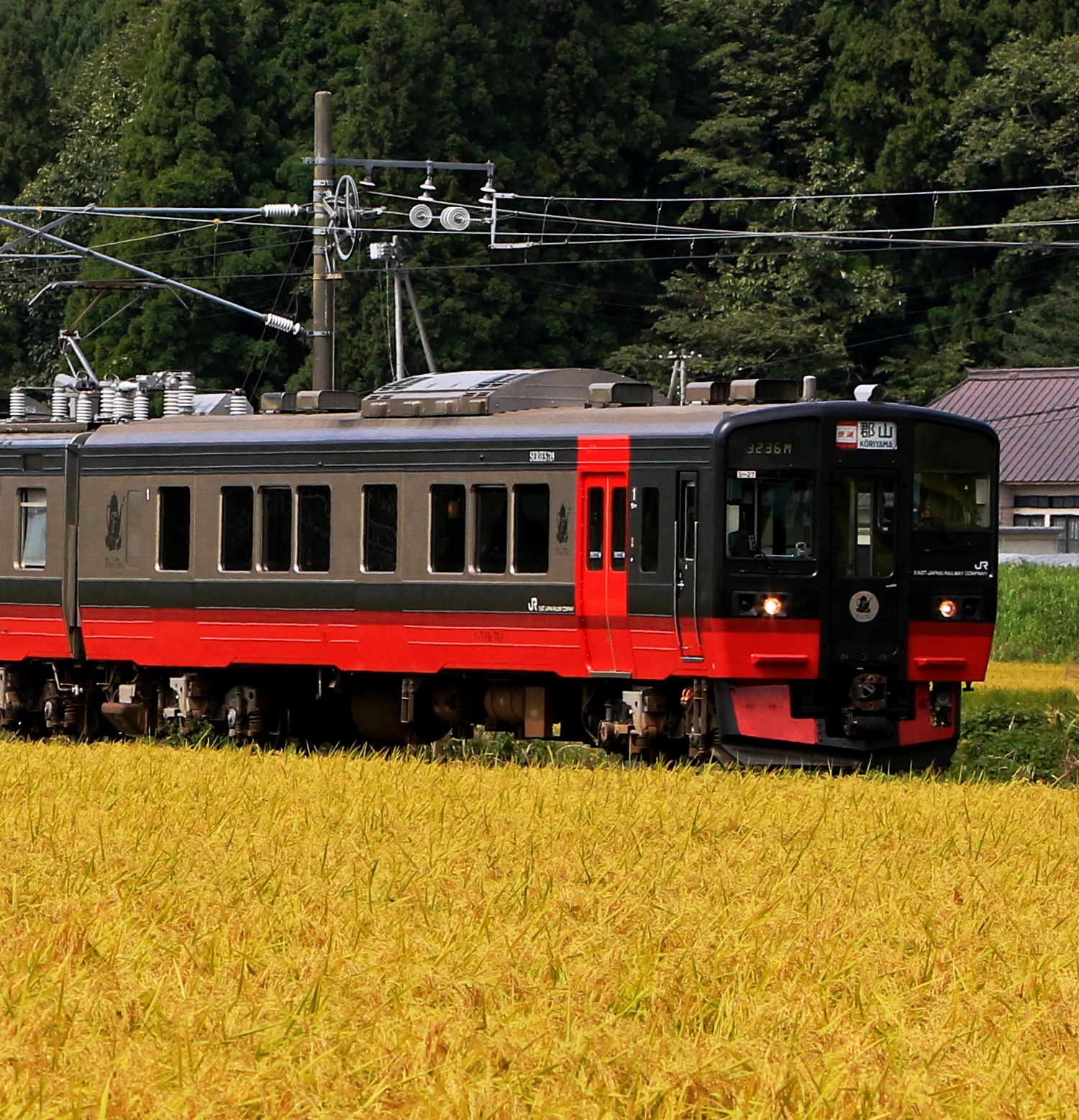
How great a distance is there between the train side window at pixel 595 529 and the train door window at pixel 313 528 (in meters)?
2.83

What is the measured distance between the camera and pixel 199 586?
71.2ft

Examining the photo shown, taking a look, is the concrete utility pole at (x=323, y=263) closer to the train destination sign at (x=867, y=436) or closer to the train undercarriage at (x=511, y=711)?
the train undercarriage at (x=511, y=711)

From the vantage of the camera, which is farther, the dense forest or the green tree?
the green tree

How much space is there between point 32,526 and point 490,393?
5.38 meters

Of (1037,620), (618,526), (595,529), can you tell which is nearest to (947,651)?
(618,526)

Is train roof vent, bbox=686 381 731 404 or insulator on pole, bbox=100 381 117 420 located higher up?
train roof vent, bbox=686 381 731 404

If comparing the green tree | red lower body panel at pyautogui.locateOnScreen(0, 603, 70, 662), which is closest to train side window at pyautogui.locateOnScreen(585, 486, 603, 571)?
red lower body panel at pyautogui.locateOnScreen(0, 603, 70, 662)

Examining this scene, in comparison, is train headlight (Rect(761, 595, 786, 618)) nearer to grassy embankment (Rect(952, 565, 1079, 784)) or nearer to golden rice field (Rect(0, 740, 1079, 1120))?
grassy embankment (Rect(952, 565, 1079, 784))

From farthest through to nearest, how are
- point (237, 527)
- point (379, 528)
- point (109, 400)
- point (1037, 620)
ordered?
1. point (1037, 620)
2. point (109, 400)
3. point (237, 527)
4. point (379, 528)

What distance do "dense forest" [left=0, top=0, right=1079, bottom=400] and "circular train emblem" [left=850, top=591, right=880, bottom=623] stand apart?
127 feet

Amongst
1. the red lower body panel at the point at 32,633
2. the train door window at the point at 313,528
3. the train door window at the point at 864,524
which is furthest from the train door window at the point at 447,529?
the red lower body panel at the point at 32,633

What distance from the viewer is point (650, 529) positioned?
61.4ft

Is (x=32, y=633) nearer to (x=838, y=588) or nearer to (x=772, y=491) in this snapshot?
(x=772, y=491)

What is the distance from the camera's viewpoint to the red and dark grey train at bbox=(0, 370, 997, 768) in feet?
60.6
